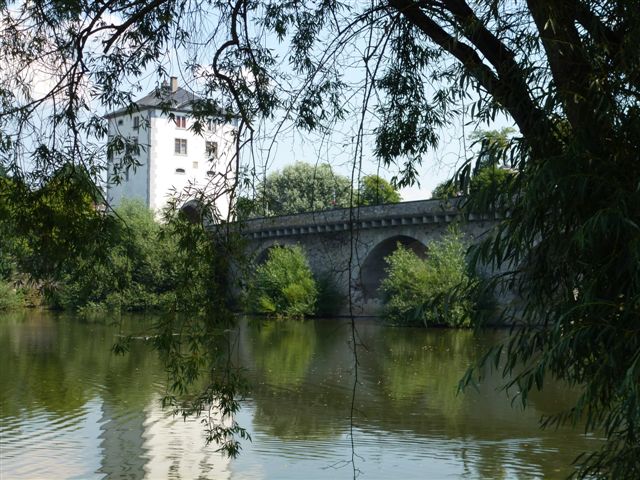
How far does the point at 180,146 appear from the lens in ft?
156

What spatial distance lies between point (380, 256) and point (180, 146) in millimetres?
18380

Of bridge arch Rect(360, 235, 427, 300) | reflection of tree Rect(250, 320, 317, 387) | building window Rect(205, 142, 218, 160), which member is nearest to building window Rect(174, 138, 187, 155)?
bridge arch Rect(360, 235, 427, 300)

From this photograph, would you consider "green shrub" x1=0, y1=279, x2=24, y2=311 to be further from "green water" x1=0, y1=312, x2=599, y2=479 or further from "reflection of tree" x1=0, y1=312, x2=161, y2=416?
"green water" x1=0, y1=312, x2=599, y2=479

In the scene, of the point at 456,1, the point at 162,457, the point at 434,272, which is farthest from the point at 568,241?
the point at 434,272

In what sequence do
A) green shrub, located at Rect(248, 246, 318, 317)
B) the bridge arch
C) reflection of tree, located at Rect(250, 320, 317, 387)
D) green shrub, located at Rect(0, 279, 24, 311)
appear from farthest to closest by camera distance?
1. green shrub, located at Rect(0, 279, 24, 311)
2. the bridge arch
3. green shrub, located at Rect(248, 246, 318, 317)
4. reflection of tree, located at Rect(250, 320, 317, 387)

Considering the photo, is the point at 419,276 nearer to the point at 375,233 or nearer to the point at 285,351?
the point at 375,233

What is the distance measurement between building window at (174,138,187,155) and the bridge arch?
58.6 feet

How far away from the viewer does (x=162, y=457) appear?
9109 mm

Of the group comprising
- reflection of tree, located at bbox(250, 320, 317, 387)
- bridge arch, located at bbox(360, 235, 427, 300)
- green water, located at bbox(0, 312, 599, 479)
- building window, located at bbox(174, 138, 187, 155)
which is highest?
building window, located at bbox(174, 138, 187, 155)

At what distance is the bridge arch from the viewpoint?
31.3 m

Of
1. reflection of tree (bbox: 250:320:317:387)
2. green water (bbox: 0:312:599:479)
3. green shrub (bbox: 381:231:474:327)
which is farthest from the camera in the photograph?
green shrub (bbox: 381:231:474:327)

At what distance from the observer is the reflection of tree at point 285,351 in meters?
15.4

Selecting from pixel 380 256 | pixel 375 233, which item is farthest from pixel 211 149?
pixel 380 256

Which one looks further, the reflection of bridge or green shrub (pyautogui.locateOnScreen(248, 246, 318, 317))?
green shrub (pyautogui.locateOnScreen(248, 246, 318, 317))
